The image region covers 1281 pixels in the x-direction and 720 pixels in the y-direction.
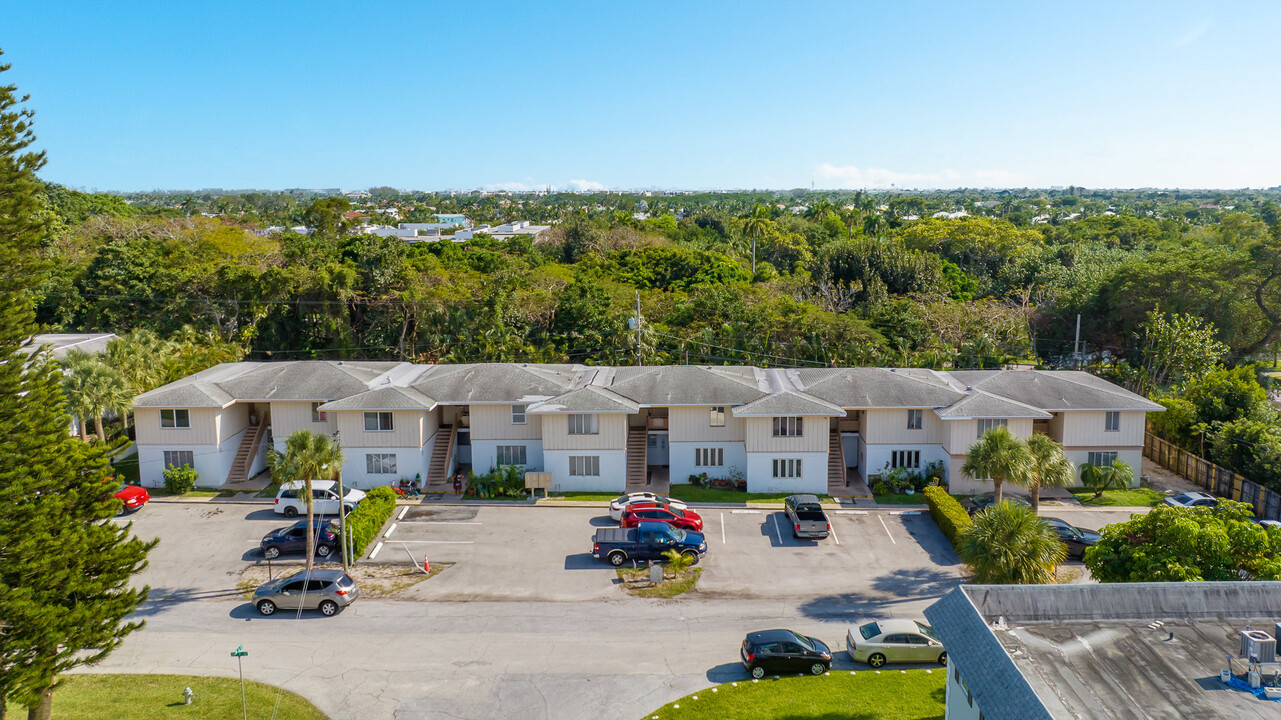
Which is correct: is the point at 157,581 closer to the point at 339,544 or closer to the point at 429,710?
the point at 339,544

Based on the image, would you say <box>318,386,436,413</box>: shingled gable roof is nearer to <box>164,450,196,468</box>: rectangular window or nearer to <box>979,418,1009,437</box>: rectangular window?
<box>164,450,196,468</box>: rectangular window

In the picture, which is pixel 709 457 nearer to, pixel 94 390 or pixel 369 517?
pixel 369 517

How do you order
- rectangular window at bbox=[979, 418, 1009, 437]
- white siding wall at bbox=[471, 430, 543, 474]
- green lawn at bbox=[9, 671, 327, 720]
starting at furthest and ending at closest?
white siding wall at bbox=[471, 430, 543, 474], rectangular window at bbox=[979, 418, 1009, 437], green lawn at bbox=[9, 671, 327, 720]

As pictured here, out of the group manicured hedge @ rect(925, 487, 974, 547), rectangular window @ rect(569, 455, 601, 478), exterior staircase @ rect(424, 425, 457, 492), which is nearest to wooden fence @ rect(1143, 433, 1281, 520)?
manicured hedge @ rect(925, 487, 974, 547)

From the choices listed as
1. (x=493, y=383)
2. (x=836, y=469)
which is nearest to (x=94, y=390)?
(x=493, y=383)

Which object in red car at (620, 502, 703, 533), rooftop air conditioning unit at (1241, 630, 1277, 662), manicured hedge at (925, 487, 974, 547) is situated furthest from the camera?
red car at (620, 502, 703, 533)
